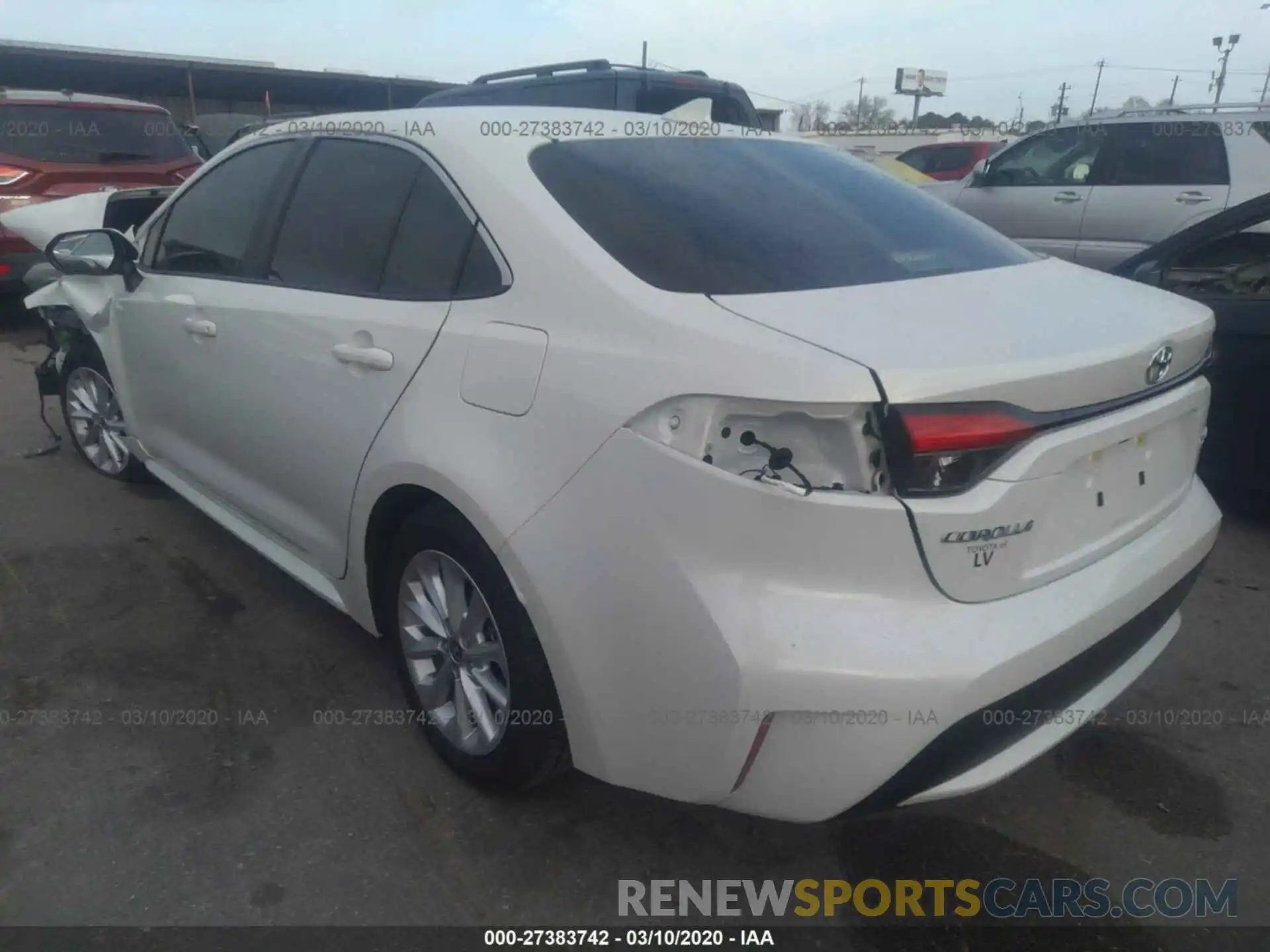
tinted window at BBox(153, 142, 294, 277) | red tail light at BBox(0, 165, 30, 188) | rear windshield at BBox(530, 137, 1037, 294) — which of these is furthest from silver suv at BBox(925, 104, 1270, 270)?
red tail light at BBox(0, 165, 30, 188)

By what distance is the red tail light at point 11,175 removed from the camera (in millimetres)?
7375

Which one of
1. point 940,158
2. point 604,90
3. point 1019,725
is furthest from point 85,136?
point 940,158

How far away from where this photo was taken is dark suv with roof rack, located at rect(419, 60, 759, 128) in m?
7.93

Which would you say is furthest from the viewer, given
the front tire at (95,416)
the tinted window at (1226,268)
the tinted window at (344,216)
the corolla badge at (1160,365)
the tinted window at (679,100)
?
the tinted window at (679,100)

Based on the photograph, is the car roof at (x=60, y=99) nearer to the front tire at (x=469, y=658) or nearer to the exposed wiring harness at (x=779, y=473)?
the front tire at (x=469, y=658)

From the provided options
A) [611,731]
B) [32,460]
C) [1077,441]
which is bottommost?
[32,460]

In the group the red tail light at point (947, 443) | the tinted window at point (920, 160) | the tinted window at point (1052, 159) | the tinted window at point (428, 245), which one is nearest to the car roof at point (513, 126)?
the tinted window at point (428, 245)

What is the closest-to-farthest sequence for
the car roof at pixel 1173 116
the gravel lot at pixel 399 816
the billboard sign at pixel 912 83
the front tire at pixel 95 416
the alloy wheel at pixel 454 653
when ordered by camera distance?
1. the gravel lot at pixel 399 816
2. the alloy wheel at pixel 454 653
3. the front tire at pixel 95 416
4. the car roof at pixel 1173 116
5. the billboard sign at pixel 912 83

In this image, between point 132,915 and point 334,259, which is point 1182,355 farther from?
point 132,915

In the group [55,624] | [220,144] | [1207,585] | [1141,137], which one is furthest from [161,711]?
[220,144]

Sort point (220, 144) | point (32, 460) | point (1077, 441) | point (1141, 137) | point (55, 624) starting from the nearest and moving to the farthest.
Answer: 1. point (1077, 441)
2. point (55, 624)
3. point (32, 460)
4. point (1141, 137)
5. point (220, 144)

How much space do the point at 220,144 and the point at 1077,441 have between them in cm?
1885

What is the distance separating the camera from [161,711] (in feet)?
9.12

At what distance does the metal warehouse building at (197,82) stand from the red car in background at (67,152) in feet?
38.4
